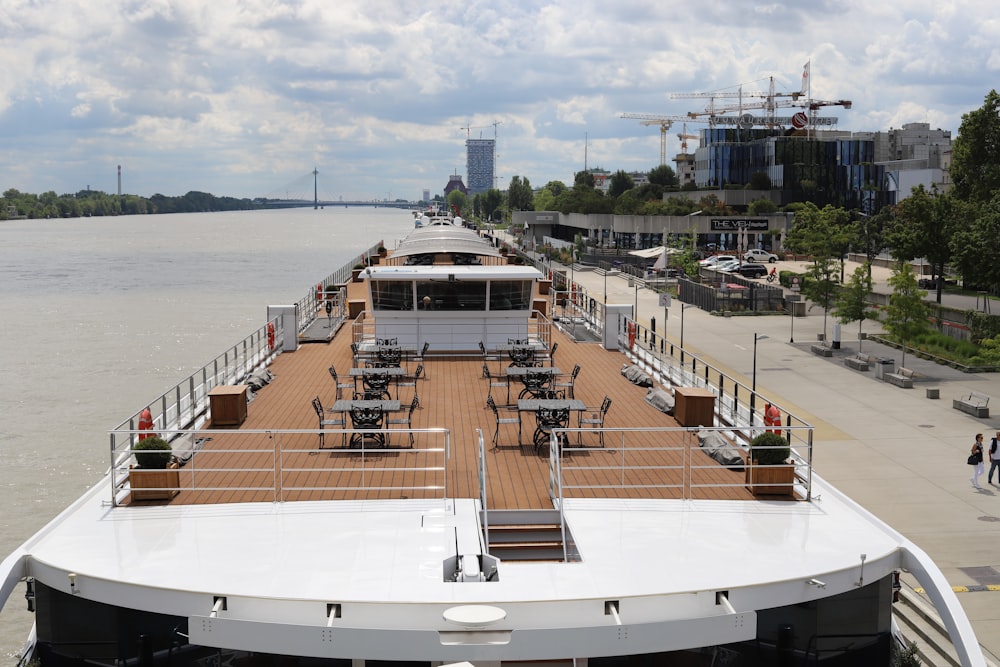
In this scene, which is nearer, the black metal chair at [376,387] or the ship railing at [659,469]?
the ship railing at [659,469]

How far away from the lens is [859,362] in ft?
131

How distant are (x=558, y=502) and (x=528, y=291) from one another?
39.9 ft

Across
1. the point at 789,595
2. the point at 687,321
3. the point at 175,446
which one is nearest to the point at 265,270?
the point at 687,321

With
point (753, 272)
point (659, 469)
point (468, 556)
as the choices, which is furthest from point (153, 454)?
point (753, 272)

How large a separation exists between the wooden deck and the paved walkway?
19.5 feet

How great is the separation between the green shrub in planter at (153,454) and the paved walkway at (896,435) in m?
12.4

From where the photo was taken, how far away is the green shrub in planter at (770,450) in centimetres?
1284

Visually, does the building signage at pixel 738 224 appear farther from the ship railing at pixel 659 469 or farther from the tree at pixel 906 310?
the ship railing at pixel 659 469

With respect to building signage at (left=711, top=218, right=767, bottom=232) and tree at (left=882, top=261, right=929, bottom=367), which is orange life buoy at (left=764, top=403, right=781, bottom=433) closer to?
tree at (left=882, top=261, right=929, bottom=367)

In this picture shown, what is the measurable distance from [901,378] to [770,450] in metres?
26.5

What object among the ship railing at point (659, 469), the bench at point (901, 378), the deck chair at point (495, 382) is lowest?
the bench at point (901, 378)

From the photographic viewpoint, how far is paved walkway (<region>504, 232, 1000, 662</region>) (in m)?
19.1

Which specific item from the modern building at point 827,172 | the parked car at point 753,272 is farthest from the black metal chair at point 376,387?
the modern building at point 827,172

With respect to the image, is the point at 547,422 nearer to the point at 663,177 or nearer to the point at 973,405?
the point at 973,405
